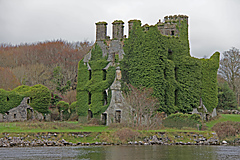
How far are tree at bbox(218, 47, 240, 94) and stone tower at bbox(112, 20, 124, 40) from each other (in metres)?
24.3

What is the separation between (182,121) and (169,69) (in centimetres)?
778

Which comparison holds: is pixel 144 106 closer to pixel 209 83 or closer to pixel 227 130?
pixel 227 130

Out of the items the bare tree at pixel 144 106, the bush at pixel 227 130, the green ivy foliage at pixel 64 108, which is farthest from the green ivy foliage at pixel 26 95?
the bush at pixel 227 130

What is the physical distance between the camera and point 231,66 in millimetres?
65125

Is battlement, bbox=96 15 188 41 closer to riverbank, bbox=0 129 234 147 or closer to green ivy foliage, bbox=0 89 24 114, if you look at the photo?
green ivy foliage, bbox=0 89 24 114

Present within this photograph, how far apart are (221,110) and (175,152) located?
34.1 m

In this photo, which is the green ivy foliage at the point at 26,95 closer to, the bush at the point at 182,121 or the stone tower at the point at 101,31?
the stone tower at the point at 101,31

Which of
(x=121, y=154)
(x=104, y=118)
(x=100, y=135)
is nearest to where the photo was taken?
(x=121, y=154)

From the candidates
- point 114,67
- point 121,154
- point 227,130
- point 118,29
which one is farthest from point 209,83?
point 121,154

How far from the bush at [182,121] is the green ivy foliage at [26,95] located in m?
19.2

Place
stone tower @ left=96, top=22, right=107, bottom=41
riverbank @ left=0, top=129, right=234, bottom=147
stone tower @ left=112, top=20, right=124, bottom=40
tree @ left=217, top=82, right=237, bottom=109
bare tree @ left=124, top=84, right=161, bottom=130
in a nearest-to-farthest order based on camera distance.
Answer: riverbank @ left=0, top=129, right=234, bottom=147, bare tree @ left=124, top=84, right=161, bottom=130, stone tower @ left=112, top=20, right=124, bottom=40, stone tower @ left=96, top=22, right=107, bottom=41, tree @ left=217, top=82, right=237, bottom=109

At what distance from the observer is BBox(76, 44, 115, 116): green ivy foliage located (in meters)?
47.6

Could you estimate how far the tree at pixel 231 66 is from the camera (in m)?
64.6

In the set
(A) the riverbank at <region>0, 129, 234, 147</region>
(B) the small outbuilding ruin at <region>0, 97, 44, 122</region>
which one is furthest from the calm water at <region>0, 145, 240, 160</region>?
(B) the small outbuilding ruin at <region>0, 97, 44, 122</region>
